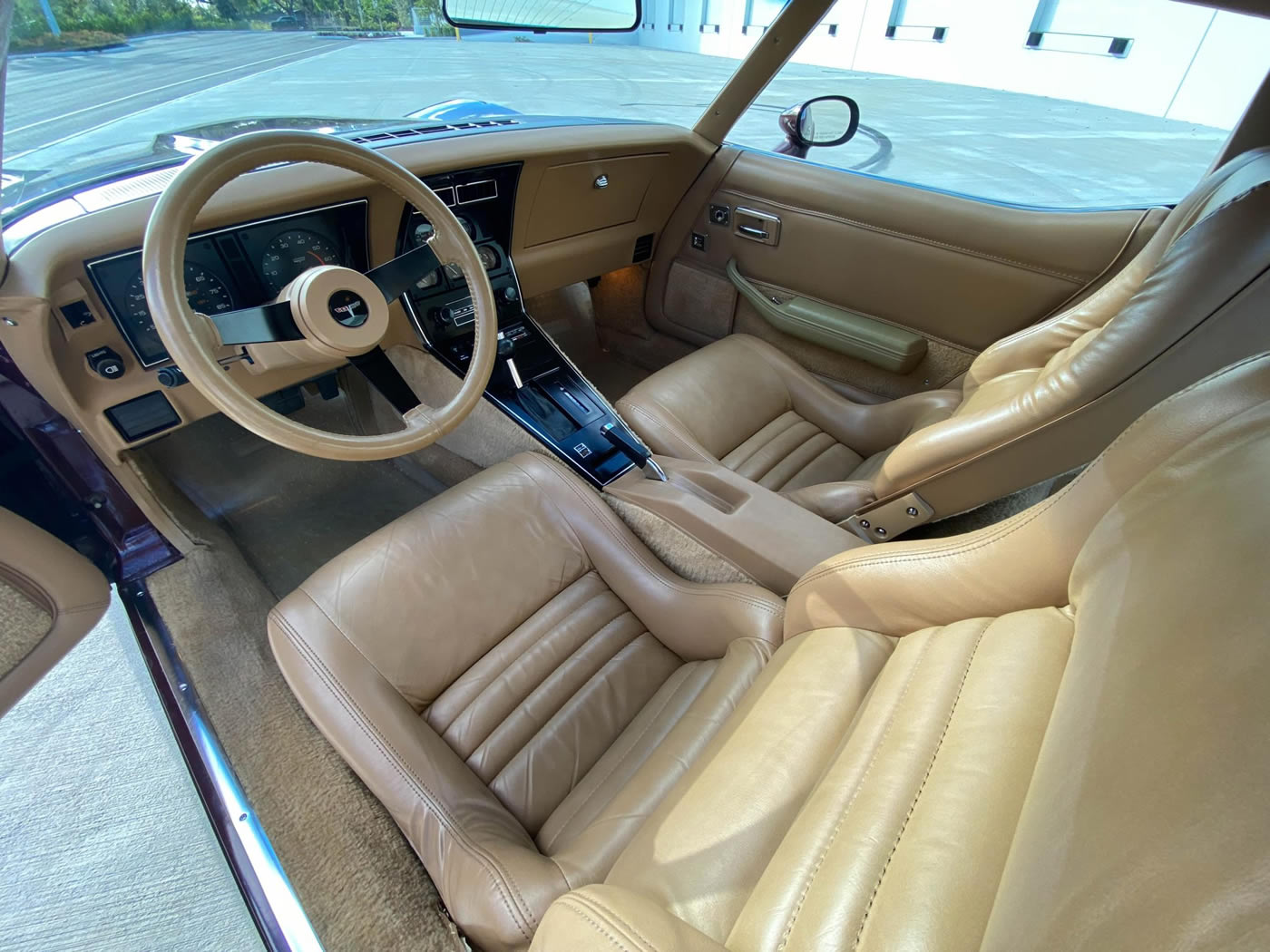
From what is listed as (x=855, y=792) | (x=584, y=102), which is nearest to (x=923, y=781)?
(x=855, y=792)

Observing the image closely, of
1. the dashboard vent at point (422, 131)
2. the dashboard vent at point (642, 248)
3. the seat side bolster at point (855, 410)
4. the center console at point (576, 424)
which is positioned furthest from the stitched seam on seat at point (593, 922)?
the dashboard vent at point (642, 248)

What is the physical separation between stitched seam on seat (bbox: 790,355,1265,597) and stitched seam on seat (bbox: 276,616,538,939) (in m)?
0.55

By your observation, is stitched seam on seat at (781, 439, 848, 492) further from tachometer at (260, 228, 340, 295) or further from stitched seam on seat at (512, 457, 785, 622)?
tachometer at (260, 228, 340, 295)

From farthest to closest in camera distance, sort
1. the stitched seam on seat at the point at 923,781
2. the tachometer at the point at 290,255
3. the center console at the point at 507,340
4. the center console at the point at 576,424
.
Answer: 1. the center console at the point at 507,340
2. the tachometer at the point at 290,255
3. the center console at the point at 576,424
4. the stitched seam on seat at the point at 923,781

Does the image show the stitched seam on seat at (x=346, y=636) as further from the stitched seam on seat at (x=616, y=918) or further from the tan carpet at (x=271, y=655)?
the stitched seam on seat at (x=616, y=918)

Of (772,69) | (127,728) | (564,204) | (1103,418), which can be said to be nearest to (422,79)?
(564,204)

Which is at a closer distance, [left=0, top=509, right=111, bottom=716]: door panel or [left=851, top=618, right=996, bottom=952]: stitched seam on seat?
[left=851, top=618, right=996, bottom=952]: stitched seam on seat

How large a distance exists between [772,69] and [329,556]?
74.0 inches

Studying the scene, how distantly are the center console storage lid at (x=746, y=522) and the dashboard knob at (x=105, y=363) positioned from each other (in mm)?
963

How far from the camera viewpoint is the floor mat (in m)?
1.68

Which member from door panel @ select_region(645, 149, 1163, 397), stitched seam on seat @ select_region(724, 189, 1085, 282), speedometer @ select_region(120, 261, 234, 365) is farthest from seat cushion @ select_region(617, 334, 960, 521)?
speedometer @ select_region(120, 261, 234, 365)

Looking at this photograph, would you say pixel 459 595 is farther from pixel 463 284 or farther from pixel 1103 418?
pixel 1103 418

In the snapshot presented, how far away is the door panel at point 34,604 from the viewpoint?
113 cm

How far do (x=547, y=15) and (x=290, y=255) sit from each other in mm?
985
